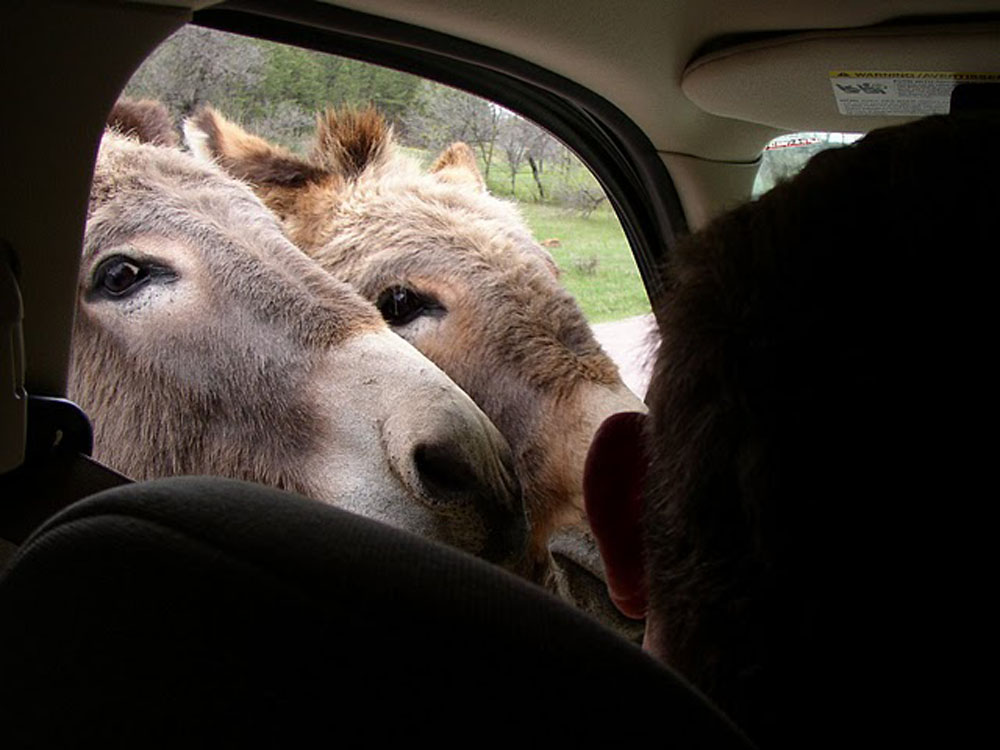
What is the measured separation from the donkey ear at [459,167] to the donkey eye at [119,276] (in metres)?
0.80

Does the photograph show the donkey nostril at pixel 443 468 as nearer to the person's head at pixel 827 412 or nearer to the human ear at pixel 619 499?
the human ear at pixel 619 499

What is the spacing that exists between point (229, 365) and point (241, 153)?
1.56 feet

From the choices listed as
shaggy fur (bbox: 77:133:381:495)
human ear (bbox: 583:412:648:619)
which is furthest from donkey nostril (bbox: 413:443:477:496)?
human ear (bbox: 583:412:648:619)

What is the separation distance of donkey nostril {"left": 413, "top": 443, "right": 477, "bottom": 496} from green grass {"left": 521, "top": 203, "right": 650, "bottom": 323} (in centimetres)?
61

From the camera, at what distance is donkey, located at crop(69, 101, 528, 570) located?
1754 mm

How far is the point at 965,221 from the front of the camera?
0.69m

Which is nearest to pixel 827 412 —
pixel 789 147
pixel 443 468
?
pixel 443 468

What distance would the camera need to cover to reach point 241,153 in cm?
205

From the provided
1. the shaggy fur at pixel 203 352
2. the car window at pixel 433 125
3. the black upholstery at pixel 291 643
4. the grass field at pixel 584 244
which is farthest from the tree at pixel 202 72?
the black upholstery at pixel 291 643

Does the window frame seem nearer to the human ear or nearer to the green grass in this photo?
the green grass

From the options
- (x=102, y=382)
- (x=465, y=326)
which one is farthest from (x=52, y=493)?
(x=465, y=326)

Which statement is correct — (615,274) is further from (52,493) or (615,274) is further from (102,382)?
(52,493)

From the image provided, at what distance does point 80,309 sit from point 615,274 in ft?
4.41

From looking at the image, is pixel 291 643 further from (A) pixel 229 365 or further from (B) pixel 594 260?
(B) pixel 594 260
